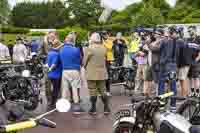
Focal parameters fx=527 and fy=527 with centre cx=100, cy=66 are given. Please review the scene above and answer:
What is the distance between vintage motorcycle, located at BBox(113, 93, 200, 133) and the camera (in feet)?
19.0

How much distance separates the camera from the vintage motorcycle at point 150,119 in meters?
5.78

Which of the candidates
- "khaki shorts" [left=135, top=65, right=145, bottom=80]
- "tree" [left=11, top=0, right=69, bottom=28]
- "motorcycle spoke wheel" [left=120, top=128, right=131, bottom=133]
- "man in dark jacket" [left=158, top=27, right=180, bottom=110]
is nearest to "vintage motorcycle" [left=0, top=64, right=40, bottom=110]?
"man in dark jacket" [left=158, top=27, right=180, bottom=110]

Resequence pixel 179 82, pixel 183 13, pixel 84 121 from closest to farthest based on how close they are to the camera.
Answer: pixel 84 121 → pixel 179 82 → pixel 183 13

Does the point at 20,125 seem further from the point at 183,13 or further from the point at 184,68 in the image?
the point at 183,13

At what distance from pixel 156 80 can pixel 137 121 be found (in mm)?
6232

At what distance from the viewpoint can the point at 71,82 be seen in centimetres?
1145

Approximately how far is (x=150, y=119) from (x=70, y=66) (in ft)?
16.5

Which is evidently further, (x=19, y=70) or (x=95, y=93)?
(x=19, y=70)

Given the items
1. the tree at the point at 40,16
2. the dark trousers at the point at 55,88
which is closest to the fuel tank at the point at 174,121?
the dark trousers at the point at 55,88

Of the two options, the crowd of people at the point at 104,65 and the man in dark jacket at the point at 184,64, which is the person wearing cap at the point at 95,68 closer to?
the crowd of people at the point at 104,65

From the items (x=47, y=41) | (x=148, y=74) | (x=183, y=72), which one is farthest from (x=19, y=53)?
(x=183, y=72)

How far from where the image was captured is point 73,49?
1135 cm

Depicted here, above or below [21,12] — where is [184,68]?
below

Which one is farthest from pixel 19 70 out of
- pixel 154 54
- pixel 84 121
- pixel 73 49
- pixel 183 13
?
pixel 183 13
